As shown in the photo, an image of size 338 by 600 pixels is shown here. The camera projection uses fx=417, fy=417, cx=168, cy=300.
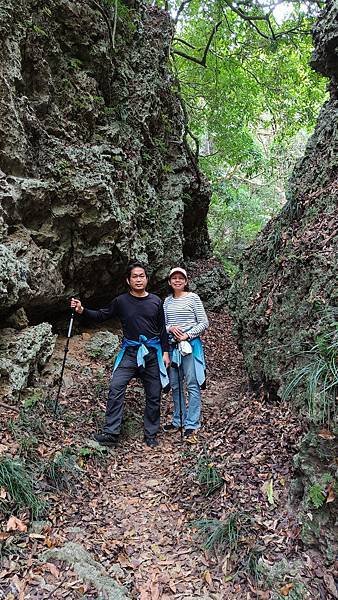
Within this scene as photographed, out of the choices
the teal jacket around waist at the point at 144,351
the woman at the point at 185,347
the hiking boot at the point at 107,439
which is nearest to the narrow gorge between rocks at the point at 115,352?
the hiking boot at the point at 107,439

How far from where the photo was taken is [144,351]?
5309 millimetres

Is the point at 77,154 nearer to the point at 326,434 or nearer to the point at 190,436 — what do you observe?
the point at 190,436

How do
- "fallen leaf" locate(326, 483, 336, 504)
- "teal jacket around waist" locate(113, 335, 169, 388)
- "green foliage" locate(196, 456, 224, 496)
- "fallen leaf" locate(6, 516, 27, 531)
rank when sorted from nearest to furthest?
"fallen leaf" locate(326, 483, 336, 504) < "fallen leaf" locate(6, 516, 27, 531) < "green foliage" locate(196, 456, 224, 496) < "teal jacket around waist" locate(113, 335, 169, 388)

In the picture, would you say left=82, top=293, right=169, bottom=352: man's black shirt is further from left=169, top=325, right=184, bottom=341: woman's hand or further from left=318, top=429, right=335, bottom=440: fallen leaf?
left=318, top=429, right=335, bottom=440: fallen leaf

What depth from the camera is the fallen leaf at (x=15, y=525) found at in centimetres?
339

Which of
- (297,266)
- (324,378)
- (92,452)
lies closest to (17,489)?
(92,452)

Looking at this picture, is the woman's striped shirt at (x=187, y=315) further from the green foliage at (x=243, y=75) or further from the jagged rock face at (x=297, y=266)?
the green foliage at (x=243, y=75)

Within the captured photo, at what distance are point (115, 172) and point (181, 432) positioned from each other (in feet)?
15.6

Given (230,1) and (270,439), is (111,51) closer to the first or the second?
(230,1)

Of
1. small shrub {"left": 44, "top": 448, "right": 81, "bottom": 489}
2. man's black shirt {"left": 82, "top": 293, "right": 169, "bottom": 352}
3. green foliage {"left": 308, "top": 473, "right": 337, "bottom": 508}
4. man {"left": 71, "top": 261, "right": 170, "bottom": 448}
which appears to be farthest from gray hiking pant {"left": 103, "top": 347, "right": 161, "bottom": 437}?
green foliage {"left": 308, "top": 473, "right": 337, "bottom": 508}

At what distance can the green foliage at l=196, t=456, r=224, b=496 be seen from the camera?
13.3ft

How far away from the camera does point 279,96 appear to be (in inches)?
516

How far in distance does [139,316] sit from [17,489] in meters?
2.47

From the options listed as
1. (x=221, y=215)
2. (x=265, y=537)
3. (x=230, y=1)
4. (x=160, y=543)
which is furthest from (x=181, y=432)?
(x=221, y=215)
